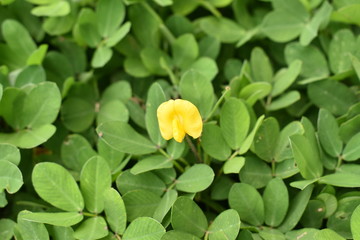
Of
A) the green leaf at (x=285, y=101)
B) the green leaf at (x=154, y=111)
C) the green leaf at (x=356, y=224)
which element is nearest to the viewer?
the green leaf at (x=356, y=224)

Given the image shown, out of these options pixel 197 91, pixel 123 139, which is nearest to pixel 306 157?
pixel 197 91

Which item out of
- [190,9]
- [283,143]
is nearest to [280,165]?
[283,143]

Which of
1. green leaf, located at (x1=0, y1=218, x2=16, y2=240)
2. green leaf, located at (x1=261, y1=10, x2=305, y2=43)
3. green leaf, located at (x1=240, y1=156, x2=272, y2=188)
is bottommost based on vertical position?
green leaf, located at (x1=0, y1=218, x2=16, y2=240)

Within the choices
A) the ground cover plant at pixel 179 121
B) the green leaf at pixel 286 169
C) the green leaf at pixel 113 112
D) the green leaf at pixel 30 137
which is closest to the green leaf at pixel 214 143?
the ground cover plant at pixel 179 121

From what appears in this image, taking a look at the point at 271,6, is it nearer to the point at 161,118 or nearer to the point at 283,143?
the point at 283,143

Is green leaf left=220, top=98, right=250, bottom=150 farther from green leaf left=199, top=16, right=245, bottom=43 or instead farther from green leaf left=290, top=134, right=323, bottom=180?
green leaf left=199, top=16, right=245, bottom=43

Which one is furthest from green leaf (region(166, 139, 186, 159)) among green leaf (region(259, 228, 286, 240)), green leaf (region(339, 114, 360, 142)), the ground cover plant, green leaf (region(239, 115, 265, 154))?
green leaf (region(339, 114, 360, 142))

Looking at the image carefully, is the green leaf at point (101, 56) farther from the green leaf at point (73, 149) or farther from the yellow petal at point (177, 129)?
the yellow petal at point (177, 129)
